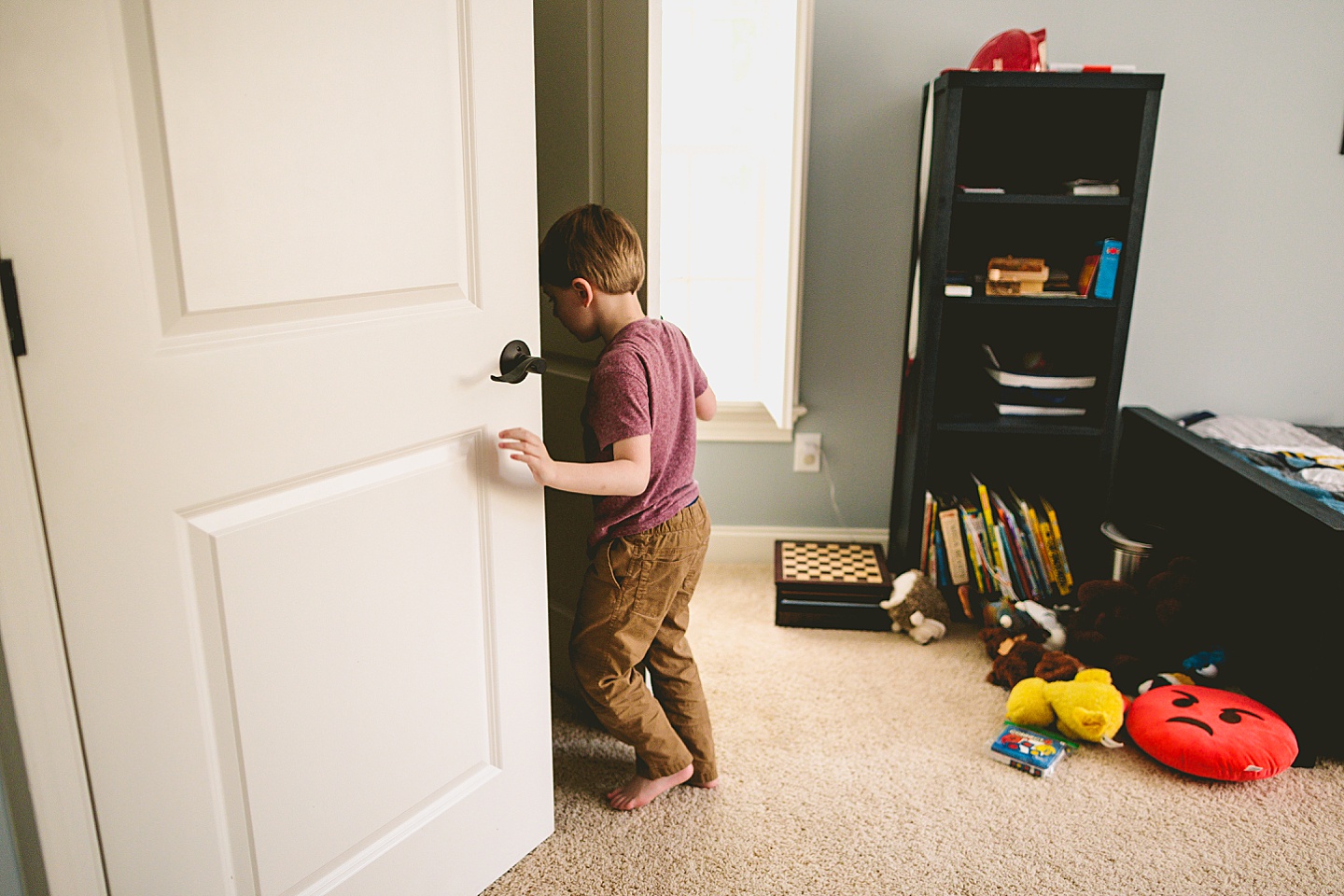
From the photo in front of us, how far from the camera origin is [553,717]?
201 centimetres

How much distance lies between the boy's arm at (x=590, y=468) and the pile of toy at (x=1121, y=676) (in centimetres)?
100

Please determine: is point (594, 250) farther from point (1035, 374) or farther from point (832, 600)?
point (1035, 374)

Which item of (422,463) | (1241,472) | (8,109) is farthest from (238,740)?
(1241,472)

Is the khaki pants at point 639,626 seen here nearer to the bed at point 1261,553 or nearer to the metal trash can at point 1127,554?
the bed at point 1261,553

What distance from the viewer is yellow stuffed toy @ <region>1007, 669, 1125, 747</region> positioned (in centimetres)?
191

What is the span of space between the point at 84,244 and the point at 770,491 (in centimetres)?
213

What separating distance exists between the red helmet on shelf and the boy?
122 cm

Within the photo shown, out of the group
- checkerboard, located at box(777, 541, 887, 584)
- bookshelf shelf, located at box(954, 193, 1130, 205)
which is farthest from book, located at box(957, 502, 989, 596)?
bookshelf shelf, located at box(954, 193, 1130, 205)

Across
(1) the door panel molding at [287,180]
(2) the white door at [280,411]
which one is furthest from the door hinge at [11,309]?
(1) the door panel molding at [287,180]

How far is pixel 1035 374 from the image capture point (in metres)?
2.47

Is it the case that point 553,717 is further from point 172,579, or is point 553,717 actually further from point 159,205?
point 159,205

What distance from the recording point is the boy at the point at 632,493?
4.68ft

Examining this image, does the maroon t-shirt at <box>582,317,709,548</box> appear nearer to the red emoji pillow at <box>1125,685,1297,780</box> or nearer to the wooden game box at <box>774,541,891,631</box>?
the wooden game box at <box>774,541,891,631</box>

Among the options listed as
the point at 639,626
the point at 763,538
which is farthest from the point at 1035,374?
the point at 639,626
